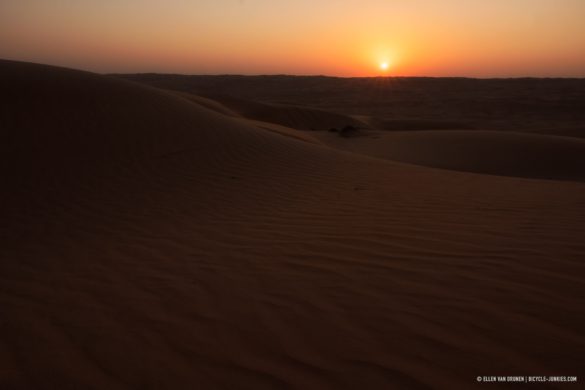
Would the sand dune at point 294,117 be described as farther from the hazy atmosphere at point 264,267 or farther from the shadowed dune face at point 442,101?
the hazy atmosphere at point 264,267

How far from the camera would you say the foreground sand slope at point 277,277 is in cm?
235

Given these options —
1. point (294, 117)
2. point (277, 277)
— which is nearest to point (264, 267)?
point (277, 277)

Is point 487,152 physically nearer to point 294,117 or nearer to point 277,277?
point 277,277

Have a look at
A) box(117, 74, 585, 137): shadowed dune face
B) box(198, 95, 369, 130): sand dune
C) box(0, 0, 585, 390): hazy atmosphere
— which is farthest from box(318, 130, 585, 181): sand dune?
box(198, 95, 369, 130): sand dune

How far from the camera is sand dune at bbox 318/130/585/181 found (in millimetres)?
13047

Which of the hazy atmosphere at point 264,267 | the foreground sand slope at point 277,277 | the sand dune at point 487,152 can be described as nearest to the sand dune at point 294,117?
the sand dune at point 487,152

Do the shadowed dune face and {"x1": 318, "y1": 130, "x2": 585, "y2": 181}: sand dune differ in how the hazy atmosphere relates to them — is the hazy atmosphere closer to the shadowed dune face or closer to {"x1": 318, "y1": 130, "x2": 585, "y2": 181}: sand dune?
{"x1": 318, "y1": 130, "x2": 585, "y2": 181}: sand dune

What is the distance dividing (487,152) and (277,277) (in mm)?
12840

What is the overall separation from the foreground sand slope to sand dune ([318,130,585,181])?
610 centimetres

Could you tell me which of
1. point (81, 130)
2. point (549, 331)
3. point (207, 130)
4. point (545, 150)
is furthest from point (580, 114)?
point (549, 331)

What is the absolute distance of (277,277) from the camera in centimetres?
346

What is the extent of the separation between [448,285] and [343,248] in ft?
3.55

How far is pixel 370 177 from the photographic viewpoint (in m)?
7.60

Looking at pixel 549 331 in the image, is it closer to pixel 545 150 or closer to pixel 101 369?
pixel 101 369
